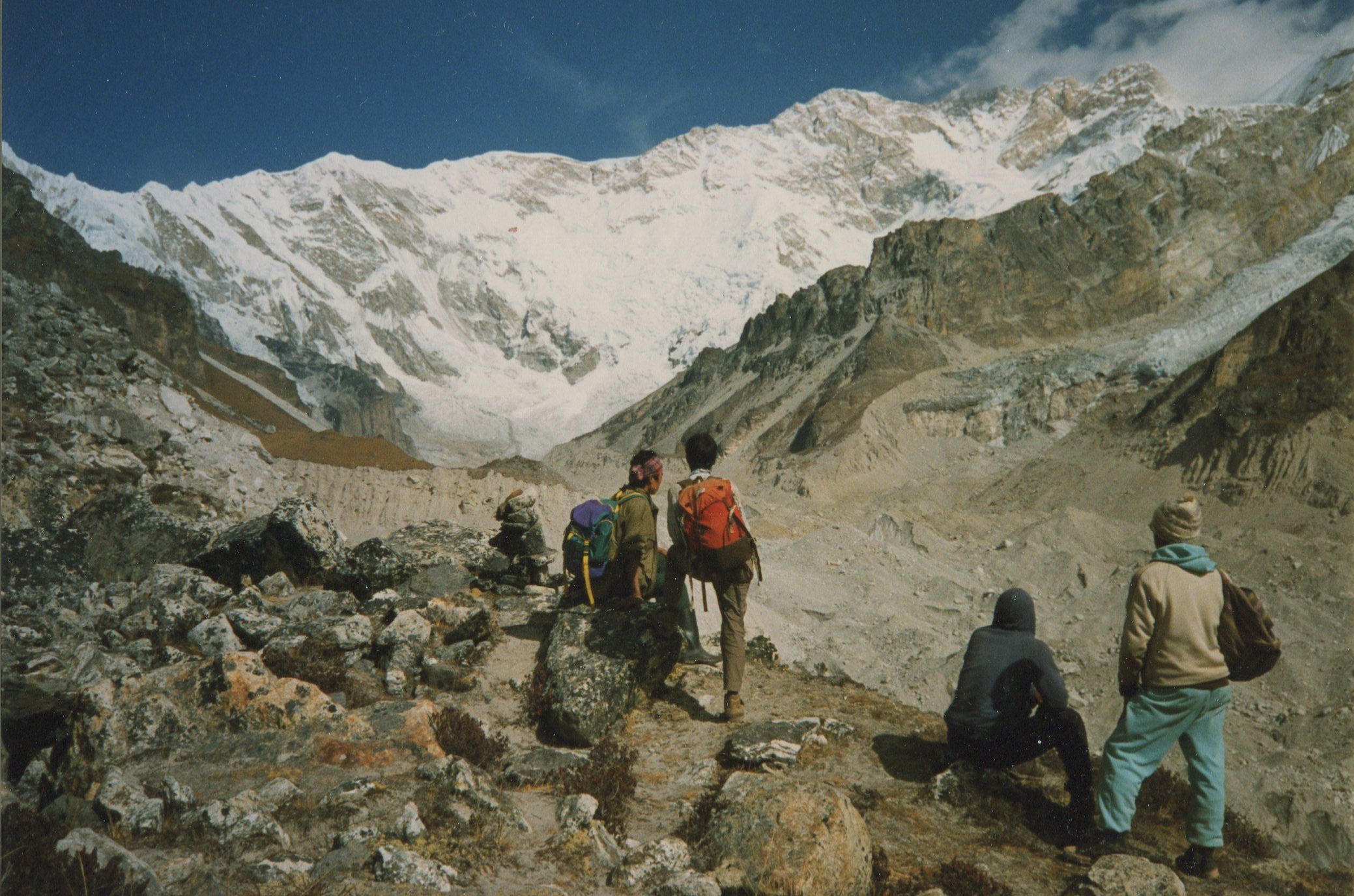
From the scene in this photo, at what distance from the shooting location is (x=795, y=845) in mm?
3725

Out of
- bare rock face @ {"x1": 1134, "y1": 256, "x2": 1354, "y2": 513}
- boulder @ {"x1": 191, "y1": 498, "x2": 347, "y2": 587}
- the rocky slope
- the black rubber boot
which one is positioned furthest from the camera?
the rocky slope

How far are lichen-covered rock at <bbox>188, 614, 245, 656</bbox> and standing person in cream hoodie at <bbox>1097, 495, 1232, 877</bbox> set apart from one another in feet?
20.0

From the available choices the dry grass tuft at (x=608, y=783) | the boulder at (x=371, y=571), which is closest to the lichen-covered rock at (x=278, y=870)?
the dry grass tuft at (x=608, y=783)

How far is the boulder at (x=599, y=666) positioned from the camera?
5.77 m

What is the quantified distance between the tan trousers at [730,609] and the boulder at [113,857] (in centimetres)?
356

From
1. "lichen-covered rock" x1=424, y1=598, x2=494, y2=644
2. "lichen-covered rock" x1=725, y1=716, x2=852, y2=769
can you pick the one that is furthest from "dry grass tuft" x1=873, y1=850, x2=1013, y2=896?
"lichen-covered rock" x1=424, y1=598, x2=494, y2=644

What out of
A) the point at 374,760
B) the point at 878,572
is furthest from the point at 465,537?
the point at 878,572

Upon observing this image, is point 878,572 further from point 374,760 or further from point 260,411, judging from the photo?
point 260,411

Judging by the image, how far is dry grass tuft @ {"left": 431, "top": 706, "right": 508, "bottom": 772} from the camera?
5164 millimetres

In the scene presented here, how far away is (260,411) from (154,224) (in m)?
103

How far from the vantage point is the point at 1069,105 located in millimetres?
189750

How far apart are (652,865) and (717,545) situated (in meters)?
2.22

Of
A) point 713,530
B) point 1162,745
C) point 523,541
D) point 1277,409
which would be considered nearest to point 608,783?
point 713,530

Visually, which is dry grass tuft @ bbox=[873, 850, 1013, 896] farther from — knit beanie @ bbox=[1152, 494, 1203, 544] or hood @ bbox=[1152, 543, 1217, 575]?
knit beanie @ bbox=[1152, 494, 1203, 544]
